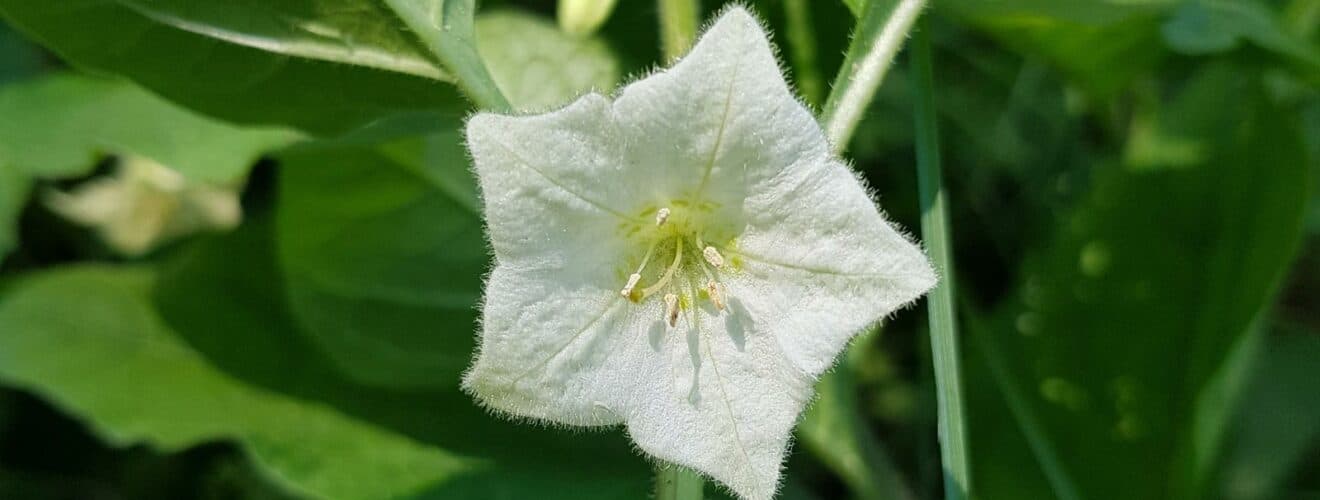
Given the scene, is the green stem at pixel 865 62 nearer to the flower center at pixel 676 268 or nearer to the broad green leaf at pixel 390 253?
the flower center at pixel 676 268

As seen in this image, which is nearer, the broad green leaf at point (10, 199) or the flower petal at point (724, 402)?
the flower petal at point (724, 402)

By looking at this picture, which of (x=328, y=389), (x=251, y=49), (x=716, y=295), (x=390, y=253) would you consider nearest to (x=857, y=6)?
(x=716, y=295)

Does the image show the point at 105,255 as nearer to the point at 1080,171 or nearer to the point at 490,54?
the point at 490,54

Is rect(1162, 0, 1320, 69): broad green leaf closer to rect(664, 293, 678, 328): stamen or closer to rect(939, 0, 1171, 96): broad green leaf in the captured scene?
rect(939, 0, 1171, 96): broad green leaf

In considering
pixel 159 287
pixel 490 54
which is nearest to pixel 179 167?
pixel 159 287

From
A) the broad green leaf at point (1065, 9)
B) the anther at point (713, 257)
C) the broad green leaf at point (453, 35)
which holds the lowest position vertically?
the anther at point (713, 257)

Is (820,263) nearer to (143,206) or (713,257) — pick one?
(713,257)

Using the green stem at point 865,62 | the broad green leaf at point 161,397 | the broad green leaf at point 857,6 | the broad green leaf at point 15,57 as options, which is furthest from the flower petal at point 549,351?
the broad green leaf at point 15,57
